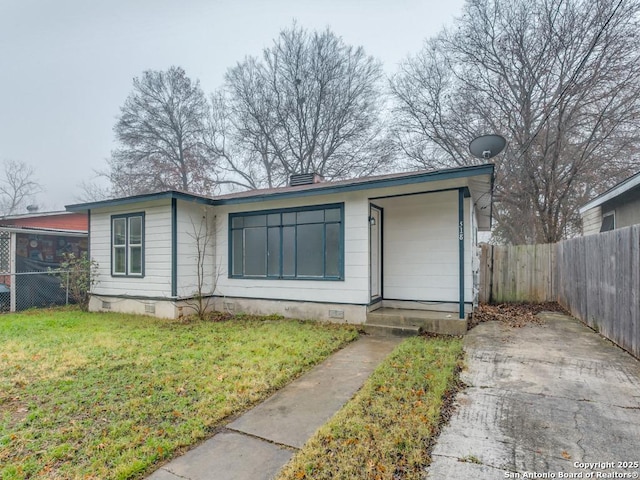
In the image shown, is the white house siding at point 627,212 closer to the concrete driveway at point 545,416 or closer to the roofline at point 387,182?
the concrete driveway at point 545,416

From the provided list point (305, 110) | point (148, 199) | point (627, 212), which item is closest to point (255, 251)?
point (148, 199)

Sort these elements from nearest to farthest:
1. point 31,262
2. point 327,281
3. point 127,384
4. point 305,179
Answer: point 127,384 < point 327,281 < point 31,262 < point 305,179

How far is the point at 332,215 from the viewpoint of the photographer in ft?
22.4

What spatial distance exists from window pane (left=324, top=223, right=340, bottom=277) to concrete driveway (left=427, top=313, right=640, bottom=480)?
9.62 feet

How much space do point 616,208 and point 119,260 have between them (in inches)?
477

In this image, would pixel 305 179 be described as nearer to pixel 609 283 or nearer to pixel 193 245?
pixel 193 245

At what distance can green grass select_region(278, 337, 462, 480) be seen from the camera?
6.95ft

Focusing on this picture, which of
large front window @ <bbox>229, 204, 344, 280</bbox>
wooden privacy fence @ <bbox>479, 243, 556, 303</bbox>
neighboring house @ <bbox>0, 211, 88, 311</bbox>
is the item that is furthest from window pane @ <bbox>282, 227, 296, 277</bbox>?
neighboring house @ <bbox>0, 211, 88, 311</bbox>

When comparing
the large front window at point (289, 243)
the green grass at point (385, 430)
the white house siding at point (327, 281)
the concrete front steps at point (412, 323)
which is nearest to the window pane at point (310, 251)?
the large front window at point (289, 243)

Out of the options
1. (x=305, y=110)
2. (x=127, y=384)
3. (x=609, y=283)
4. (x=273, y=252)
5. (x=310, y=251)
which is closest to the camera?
(x=127, y=384)

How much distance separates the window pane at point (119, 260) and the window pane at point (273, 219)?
12.2 feet

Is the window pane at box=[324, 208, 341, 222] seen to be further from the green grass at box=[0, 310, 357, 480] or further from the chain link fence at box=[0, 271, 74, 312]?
the chain link fence at box=[0, 271, 74, 312]

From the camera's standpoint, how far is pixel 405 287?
6887mm

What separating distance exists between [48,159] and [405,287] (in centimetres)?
2958
